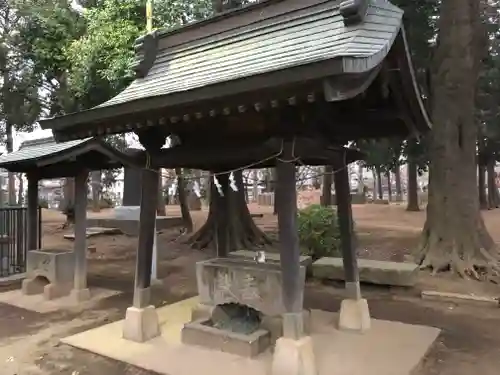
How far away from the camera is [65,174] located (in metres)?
8.90

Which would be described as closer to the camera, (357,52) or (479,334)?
(357,52)

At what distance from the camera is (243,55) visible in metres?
5.43

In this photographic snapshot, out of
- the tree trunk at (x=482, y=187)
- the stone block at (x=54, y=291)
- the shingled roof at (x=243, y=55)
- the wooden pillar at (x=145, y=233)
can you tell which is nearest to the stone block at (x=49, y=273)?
the stone block at (x=54, y=291)

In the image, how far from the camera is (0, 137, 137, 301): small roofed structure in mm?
7914

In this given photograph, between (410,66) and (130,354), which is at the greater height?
(410,66)

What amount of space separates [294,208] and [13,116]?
15.9 metres

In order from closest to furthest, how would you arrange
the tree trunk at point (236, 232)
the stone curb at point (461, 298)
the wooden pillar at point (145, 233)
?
the wooden pillar at point (145, 233)
the stone curb at point (461, 298)
the tree trunk at point (236, 232)

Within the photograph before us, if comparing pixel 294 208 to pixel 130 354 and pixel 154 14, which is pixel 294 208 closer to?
pixel 130 354

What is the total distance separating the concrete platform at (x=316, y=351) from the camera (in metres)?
4.88

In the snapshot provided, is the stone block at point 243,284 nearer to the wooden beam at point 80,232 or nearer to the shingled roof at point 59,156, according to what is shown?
the shingled roof at point 59,156

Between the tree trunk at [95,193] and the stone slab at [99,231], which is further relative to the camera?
the tree trunk at [95,193]

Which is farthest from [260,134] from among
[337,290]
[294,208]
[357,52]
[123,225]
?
[123,225]

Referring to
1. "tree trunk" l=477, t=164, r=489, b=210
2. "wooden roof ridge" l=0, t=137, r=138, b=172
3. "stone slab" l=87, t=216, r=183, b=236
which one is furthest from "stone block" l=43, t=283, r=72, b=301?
"tree trunk" l=477, t=164, r=489, b=210

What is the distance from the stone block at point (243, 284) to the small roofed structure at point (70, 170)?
283cm
